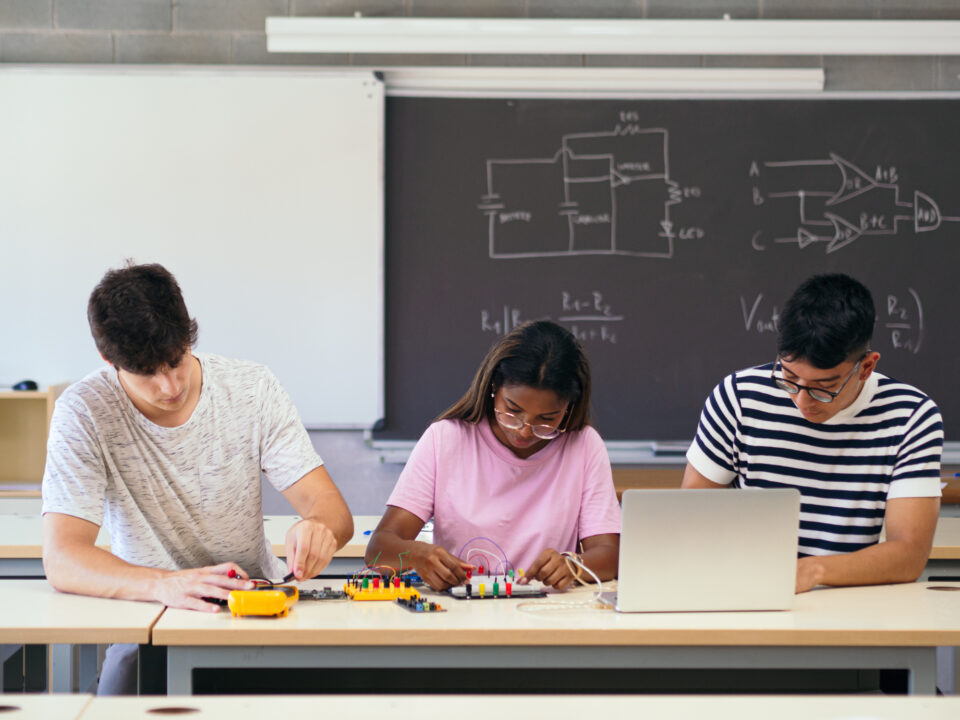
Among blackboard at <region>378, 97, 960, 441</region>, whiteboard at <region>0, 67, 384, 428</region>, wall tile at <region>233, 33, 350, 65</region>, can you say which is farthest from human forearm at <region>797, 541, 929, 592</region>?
wall tile at <region>233, 33, 350, 65</region>

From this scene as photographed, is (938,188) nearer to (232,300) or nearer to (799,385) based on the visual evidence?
(799,385)

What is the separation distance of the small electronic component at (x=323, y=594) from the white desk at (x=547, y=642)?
13cm

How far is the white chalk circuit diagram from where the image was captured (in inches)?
154

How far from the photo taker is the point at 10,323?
3.78 metres

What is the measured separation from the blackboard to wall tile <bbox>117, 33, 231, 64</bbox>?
0.76 metres

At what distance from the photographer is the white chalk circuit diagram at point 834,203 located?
12.8 feet

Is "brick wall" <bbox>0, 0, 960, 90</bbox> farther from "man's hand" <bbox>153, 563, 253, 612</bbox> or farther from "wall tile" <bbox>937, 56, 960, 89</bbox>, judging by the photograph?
"man's hand" <bbox>153, 563, 253, 612</bbox>

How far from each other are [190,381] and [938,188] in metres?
3.24

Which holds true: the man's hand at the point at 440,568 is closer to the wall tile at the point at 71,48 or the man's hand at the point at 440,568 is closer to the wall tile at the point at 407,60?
the wall tile at the point at 407,60

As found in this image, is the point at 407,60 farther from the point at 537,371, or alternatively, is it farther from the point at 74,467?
the point at 74,467

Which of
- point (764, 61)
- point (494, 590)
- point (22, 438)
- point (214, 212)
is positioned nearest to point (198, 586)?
point (494, 590)
